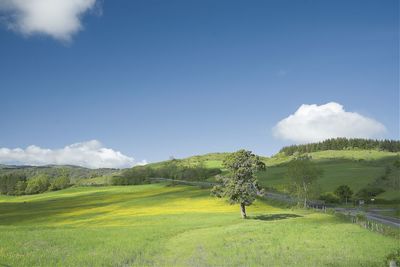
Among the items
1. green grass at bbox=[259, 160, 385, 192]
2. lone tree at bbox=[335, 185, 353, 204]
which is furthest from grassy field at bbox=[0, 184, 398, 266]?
green grass at bbox=[259, 160, 385, 192]

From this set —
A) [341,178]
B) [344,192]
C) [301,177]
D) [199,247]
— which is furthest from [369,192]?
[199,247]

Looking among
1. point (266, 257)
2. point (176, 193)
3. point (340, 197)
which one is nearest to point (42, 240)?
point (266, 257)

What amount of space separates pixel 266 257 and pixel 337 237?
51.8 ft

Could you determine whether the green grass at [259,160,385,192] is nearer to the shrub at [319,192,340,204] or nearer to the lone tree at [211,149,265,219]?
the shrub at [319,192,340,204]

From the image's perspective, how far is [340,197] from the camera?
412ft

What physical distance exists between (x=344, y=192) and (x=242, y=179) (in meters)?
64.9

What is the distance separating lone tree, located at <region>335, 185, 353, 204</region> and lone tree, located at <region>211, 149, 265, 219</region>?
62.5 metres

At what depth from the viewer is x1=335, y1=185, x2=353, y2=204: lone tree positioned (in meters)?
125

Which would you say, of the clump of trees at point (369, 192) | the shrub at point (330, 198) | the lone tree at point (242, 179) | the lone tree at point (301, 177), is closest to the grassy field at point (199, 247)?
the lone tree at point (242, 179)

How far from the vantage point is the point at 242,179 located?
7131cm

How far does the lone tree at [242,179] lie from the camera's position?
70269 millimetres

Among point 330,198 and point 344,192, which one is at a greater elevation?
point 344,192

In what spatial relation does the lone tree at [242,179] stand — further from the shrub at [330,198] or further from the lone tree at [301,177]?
the shrub at [330,198]

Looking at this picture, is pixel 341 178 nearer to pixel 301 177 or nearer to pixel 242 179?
pixel 301 177
